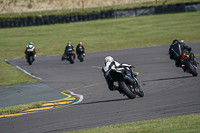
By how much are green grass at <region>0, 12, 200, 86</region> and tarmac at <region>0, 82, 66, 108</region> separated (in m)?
18.2

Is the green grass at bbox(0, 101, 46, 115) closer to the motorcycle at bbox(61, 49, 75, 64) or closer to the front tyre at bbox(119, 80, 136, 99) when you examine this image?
the front tyre at bbox(119, 80, 136, 99)

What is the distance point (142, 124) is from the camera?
7105mm

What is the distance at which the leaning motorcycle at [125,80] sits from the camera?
10370 mm

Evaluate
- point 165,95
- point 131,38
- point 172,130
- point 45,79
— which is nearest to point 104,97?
point 165,95

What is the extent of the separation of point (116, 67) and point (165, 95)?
174cm

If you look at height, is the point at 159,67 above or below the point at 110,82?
below

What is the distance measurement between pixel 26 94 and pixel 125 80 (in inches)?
193

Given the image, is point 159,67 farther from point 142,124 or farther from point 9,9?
point 9,9

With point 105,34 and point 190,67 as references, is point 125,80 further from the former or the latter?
point 105,34

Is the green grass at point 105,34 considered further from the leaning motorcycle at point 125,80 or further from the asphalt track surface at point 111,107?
the leaning motorcycle at point 125,80

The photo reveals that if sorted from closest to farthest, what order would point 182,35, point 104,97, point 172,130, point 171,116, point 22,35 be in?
point 172,130 < point 171,116 < point 104,97 < point 182,35 < point 22,35

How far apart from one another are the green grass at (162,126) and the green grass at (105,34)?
27545mm

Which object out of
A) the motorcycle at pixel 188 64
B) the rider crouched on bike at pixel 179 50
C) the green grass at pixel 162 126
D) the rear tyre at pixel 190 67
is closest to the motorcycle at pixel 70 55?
the rider crouched on bike at pixel 179 50

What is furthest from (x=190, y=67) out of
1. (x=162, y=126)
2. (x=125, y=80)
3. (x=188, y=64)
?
(x=162, y=126)
